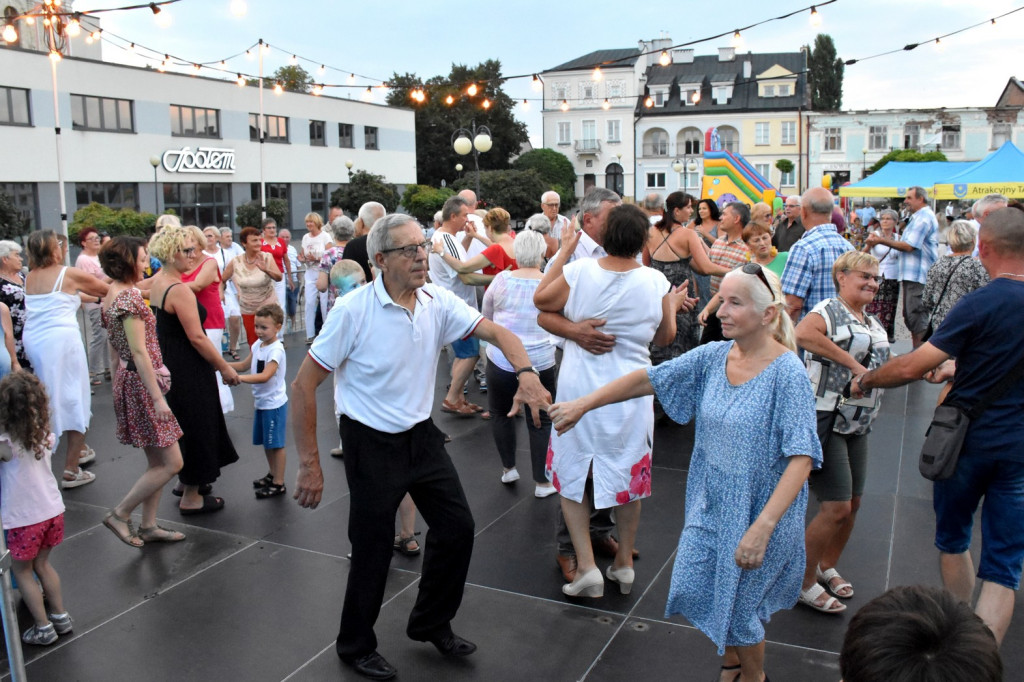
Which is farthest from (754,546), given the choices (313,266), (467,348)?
(313,266)

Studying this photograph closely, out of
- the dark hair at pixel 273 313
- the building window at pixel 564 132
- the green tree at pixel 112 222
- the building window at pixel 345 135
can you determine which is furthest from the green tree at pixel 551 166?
the dark hair at pixel 273 313

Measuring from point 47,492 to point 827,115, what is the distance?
216 ft

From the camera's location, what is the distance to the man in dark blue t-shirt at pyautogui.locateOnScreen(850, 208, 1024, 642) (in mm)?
3174

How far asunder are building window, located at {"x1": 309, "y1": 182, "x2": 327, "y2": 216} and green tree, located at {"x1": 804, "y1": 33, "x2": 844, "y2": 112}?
4741 centimetres

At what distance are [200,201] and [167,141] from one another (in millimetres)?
2999

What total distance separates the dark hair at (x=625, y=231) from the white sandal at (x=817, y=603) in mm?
1819

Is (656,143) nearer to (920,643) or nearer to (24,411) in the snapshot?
(24,411)

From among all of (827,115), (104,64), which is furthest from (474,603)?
(827,115)

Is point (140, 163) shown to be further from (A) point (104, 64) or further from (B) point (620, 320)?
(B) point (620, 320)

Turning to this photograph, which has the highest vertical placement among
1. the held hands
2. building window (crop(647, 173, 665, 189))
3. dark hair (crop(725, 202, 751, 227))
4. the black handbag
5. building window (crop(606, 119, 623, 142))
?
building window (crop(606, 119, 623, 142))

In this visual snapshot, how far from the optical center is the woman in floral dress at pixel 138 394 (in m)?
4.80

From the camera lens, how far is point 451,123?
202 feet

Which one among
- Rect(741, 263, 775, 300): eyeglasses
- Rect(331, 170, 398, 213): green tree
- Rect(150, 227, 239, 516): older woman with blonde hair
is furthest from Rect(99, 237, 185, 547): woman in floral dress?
Rect(331, 170, 398, 213): green tree

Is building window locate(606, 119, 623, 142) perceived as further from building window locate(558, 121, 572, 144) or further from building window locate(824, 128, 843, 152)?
building window locate(824, 128, 843, 152)
